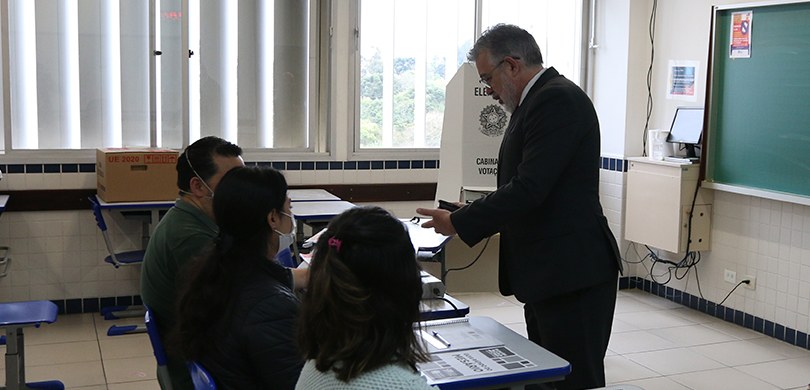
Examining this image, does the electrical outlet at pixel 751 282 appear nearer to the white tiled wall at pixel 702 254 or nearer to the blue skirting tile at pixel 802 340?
the white tiled wall at pixel 702 254

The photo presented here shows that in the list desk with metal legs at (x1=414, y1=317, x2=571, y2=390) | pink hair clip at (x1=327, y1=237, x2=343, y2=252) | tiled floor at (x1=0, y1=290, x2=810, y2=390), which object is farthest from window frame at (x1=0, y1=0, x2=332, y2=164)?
pink hair clip at (x1=327, y1=237, x2=343, y2=252)

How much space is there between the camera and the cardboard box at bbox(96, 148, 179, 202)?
16.7 ft

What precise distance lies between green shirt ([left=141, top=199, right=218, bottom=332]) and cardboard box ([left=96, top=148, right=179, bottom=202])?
268 cm

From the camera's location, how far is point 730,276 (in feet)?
18.4

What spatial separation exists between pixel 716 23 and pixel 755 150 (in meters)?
0.86

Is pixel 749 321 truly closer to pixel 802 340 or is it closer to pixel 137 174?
pixel 802 340

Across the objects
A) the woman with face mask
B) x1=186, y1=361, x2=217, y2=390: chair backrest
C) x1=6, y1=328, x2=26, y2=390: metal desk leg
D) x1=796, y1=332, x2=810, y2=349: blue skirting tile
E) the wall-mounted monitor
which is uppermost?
the wall-mounted monitor

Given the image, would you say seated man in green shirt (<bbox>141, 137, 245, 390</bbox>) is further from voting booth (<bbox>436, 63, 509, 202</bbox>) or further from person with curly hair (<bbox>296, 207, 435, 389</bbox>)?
voting booth (<bbox>436, 63, 509, 202</bbox>)

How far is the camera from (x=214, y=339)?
199cm

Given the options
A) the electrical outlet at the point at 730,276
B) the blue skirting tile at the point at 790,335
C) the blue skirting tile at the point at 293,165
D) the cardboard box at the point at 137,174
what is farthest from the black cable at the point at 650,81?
the cardboard box at the point at 137,174

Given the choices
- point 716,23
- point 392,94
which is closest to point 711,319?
point 716,23

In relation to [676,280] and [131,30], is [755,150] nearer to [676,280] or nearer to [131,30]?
[676,280]

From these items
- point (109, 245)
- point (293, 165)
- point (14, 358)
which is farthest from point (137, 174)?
point (14, 358)

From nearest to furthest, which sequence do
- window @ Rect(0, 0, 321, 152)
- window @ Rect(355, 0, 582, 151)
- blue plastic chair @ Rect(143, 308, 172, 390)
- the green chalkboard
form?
blue plastic chair @ Rect(143, 308, 172, 390) < the green chalkboard < window @ Rect(0, 0, 321, 152) < window @ Rect(355, 0, 582, 151)
